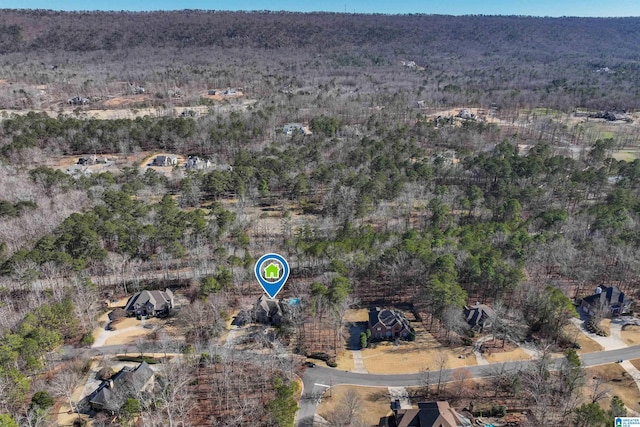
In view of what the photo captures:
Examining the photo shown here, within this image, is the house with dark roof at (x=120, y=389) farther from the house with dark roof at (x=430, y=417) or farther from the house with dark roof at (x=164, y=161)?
the house with dark roof at (x=164, y=161)

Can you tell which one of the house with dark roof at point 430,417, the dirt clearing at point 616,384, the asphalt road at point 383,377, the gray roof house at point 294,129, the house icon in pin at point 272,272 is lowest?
the asphalt road at point 383,377

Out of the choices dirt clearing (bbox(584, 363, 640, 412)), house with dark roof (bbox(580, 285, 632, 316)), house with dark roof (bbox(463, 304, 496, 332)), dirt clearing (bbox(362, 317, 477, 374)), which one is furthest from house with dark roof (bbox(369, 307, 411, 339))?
house with dark roof (bbox(580, 285, 632, 316))

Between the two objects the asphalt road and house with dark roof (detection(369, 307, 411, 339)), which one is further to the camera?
house with dark roof (detection(369, 307, 411, 339))

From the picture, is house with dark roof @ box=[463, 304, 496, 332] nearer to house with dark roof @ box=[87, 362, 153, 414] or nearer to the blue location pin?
the blue location pin

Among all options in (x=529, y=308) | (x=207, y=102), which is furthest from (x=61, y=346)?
(x=207, y=102)

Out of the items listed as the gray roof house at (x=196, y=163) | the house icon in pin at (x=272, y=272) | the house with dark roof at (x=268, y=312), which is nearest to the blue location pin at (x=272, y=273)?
the house icon in pin at (x=272, y=272)

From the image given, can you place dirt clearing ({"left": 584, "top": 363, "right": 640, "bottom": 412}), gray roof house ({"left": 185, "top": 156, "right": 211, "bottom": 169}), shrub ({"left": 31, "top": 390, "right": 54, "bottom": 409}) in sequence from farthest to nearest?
1. gray roof house ({"left": 185, "top": 156, "right": 211, "bottom": 169})
2. dirt clearing ({"left": 584, "top": 363, "right": 640, "bottom": 412})
3. shrub ({"left": 31, "top": 390, "right": 54, "bottom": 409})
